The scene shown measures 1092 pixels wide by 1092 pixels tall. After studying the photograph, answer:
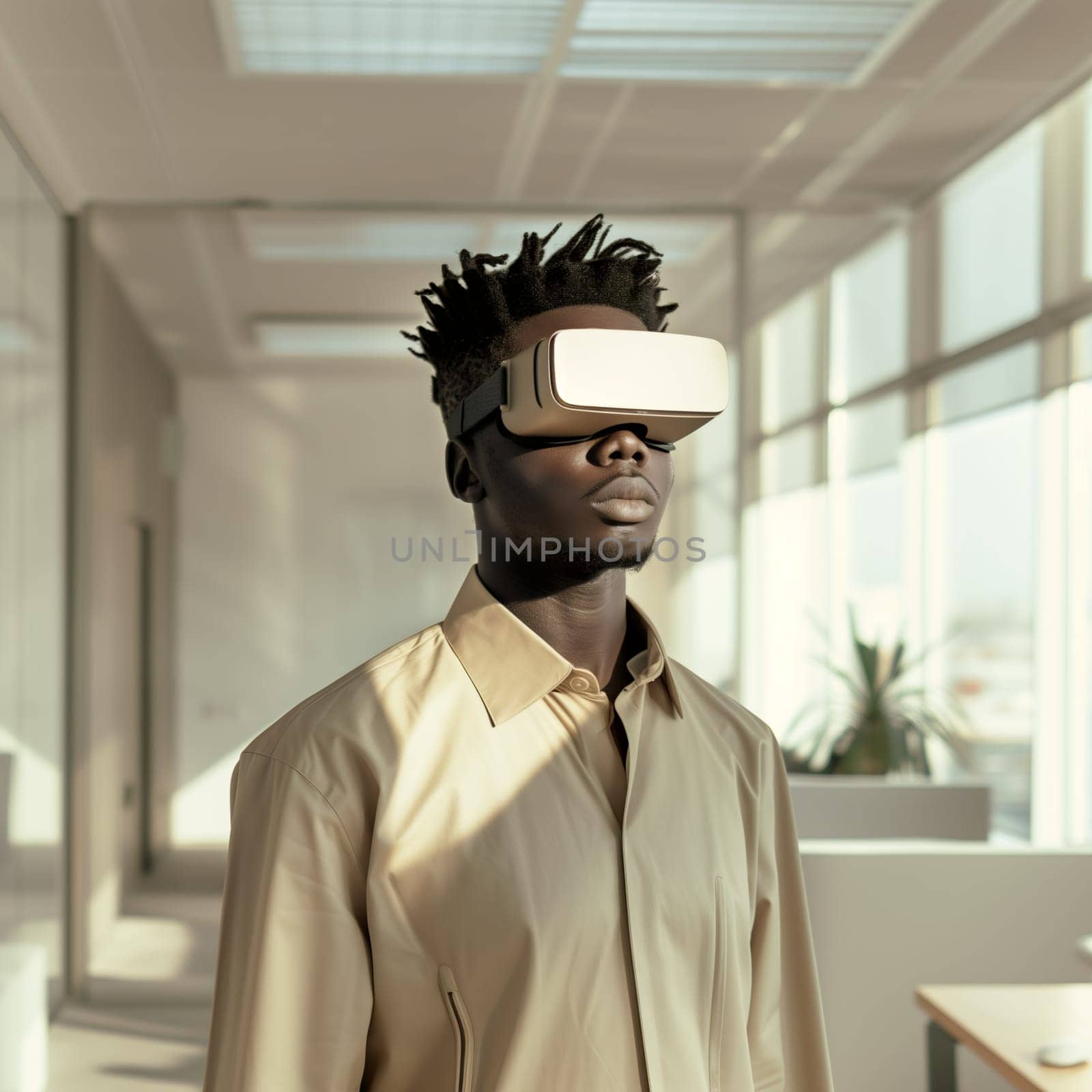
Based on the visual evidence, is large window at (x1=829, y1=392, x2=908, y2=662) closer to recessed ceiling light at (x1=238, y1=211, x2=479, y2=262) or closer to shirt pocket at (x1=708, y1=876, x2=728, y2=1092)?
recessed ceiling light at (x1=238, y1=211, x2=479, y2=262)

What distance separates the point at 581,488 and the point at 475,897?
31cm

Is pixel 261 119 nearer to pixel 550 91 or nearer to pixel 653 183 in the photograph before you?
pixel 550 91

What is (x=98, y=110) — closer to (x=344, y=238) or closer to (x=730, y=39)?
(x=344, y=238)

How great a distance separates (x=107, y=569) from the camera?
444cm

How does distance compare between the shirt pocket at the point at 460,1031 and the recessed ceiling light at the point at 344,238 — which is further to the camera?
the recessed ceiling light at the point at 344,238

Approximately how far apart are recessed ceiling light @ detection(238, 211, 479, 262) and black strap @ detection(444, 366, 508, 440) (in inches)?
143

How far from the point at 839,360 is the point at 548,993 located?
180 inches

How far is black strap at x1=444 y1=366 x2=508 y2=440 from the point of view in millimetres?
958

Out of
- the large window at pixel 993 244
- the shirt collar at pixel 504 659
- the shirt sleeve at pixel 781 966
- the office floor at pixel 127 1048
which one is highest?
the large window at pixel 993 244

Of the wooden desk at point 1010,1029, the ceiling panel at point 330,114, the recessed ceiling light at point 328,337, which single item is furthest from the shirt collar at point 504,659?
the recessed ceiling light at point 328,337

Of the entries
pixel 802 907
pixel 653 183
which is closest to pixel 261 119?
pixel 653 183

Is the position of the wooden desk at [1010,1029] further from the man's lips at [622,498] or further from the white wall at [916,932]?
the man's lips at [622,498]

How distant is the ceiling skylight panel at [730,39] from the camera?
3191mm

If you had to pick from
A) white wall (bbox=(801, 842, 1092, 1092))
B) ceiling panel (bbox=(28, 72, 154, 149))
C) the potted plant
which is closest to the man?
white wall (bbox=(801, 842, 1092, 1092))
